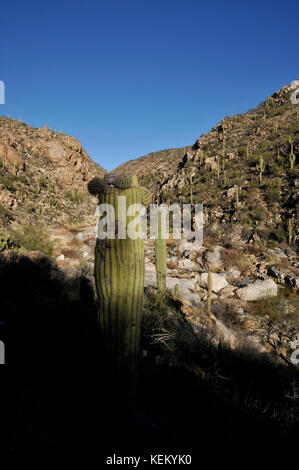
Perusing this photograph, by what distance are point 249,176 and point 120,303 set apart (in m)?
19.6

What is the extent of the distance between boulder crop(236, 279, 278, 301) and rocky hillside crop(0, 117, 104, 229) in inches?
492

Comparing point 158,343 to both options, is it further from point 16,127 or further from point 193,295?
point 16,127

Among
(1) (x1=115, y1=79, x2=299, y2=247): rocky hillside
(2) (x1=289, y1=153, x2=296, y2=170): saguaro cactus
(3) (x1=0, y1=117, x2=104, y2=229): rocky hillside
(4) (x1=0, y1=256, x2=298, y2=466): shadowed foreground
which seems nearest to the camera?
(4) (x1=0, y1=256, x2=298, y2=466): shadowed foreground

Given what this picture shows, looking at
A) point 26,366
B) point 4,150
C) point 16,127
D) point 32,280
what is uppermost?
point 16,127

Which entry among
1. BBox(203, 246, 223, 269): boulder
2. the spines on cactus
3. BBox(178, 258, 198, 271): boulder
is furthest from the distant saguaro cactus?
the spines on cactus

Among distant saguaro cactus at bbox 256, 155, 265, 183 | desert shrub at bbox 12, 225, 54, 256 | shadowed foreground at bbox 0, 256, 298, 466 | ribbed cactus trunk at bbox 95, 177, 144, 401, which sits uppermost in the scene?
distant saguaro cactus at bbox 256, 155, 265, 183

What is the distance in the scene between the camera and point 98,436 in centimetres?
165

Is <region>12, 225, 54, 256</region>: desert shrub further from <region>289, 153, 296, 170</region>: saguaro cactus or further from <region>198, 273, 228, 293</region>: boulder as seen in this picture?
<region>289, 153, 296, 170</region>: saguaro cactus

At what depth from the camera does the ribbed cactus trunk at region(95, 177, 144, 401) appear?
2010mm

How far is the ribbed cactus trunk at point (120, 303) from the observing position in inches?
79.1

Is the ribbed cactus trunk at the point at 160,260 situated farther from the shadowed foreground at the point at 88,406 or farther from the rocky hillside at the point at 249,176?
the rocky hillside at the point at 249,176

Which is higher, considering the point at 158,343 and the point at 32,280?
the point at 32,280

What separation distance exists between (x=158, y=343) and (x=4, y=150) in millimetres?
21079
